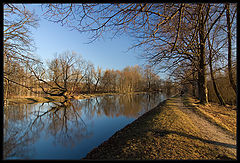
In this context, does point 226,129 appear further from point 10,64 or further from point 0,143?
point 10,64

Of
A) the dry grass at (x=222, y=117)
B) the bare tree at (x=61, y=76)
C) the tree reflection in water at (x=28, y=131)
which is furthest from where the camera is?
the bare tree at (x=61, y=76)

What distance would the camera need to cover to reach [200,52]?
662 cm

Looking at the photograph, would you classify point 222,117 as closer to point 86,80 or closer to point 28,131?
point 28,131

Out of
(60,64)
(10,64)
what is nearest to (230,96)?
(10,64)

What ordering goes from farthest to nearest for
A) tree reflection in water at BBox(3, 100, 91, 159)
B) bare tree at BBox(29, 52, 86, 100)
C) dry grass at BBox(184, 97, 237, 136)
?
bare tree at BBox(29, 52, 86, 100) < dry grass at BBox(184, 97, 237, 136) < tree reflection in water at BBox(3, 100, 91, 159)

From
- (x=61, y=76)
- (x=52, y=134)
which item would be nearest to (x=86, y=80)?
(x=61, y=76)

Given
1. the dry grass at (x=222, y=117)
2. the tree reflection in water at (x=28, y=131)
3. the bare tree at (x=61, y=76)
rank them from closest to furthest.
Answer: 1. the tree reflection in water at (x=28, y=131)
2. the dry grass at (x=222, y=117)
3. the bare tree at (x=61, y=76)

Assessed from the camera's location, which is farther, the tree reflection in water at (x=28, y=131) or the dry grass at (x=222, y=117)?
the dry grass at (x=222, y=117)

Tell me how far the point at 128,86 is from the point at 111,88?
810cm

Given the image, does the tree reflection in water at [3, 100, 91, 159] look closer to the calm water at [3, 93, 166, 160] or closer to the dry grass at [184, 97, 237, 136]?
the calm water at [3, 93, 166, 160]

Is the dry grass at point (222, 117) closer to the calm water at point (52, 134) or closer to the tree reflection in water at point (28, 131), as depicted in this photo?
the calm water at point (52, 134)

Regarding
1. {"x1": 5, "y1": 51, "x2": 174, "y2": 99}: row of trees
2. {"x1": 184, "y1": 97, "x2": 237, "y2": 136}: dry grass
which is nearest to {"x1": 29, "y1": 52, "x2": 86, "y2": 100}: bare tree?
{"x1": 5, "y1": 51, "x2": 174, "y2": 99}: row of trees

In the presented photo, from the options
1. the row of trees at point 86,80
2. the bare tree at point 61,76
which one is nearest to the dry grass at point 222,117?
the row of trees at point 86,80

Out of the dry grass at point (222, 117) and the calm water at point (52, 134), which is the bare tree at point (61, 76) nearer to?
the calm water at point (52, 134)
